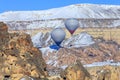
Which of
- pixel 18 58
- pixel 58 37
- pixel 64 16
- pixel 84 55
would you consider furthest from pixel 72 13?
pixel 18 58

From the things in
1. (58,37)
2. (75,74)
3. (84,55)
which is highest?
(75,74)

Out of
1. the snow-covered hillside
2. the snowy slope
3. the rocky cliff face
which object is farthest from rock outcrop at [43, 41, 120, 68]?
the snowy slope

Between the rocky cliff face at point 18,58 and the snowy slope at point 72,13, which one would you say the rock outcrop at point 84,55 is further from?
the snowy slope at point 72,13

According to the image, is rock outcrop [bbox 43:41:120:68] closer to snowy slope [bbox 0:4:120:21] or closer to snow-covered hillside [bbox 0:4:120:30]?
snow-covered hillside [bbox 0:4:120:30]

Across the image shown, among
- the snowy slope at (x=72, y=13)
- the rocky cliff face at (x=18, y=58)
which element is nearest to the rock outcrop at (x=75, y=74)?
the rocky cliff face at (x=18, y=58)

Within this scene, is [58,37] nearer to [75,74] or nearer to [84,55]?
[84,55]

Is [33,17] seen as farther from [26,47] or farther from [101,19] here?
[26,47]

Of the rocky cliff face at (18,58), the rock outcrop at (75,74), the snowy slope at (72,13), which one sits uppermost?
the rocky cliff face at (18,58)
